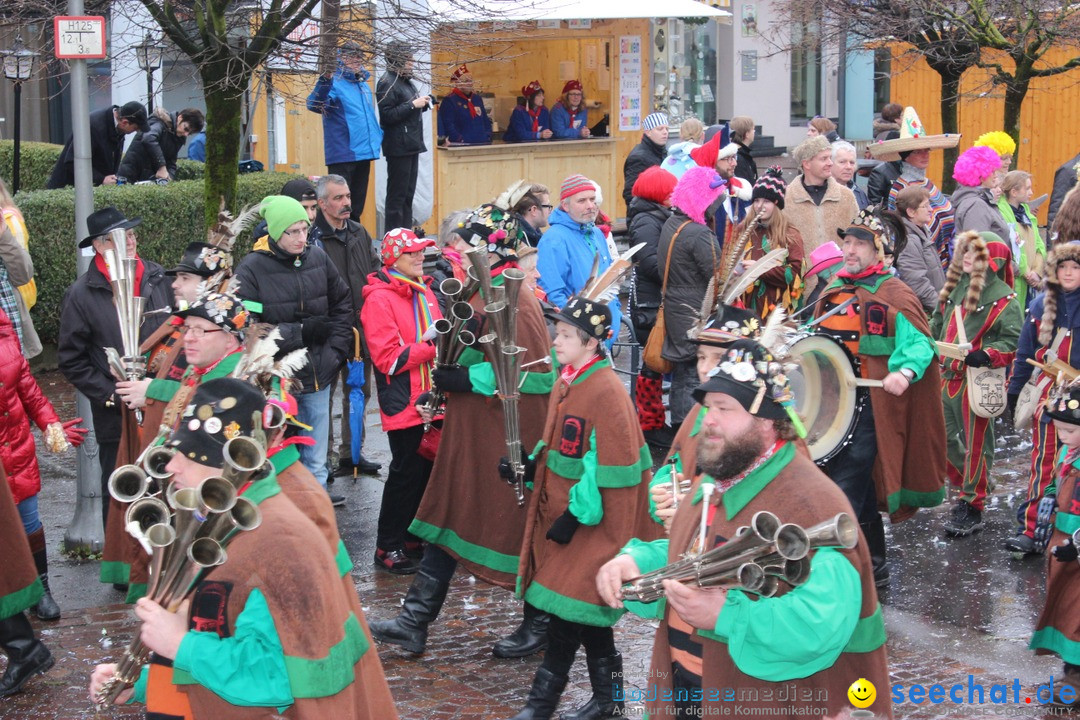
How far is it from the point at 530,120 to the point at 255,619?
53.0ft

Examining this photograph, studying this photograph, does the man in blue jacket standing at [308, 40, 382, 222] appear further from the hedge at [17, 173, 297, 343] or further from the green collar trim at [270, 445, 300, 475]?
the green collar trim at [270, 445, 300, 475]

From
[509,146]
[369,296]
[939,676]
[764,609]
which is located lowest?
[939,676]

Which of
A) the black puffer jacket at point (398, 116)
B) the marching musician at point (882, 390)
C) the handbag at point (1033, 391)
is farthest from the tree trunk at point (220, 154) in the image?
the handbag at point (1033, 391)

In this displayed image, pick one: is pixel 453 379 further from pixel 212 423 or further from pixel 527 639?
pixel 212 423

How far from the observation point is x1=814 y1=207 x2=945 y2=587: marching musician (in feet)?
24.8

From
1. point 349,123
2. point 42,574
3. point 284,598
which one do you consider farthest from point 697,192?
point 284,598

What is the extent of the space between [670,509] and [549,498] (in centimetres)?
151

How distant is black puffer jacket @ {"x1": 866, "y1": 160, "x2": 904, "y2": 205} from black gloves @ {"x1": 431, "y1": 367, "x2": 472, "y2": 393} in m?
7.09

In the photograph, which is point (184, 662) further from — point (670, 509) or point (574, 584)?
point (574, 584)

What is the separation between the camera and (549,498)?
620 centimetres

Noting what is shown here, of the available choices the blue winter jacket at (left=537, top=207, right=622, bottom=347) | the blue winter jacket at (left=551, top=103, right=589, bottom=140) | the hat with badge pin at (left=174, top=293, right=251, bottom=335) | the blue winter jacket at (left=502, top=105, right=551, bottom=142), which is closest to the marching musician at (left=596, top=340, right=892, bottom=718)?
the hat with badge pin at (left=174, top=293, right=251, bottom=335)

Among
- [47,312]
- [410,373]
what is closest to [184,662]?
[410,373]

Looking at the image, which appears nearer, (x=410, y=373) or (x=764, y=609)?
(x=764, y=609)

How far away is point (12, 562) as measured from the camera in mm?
6133
